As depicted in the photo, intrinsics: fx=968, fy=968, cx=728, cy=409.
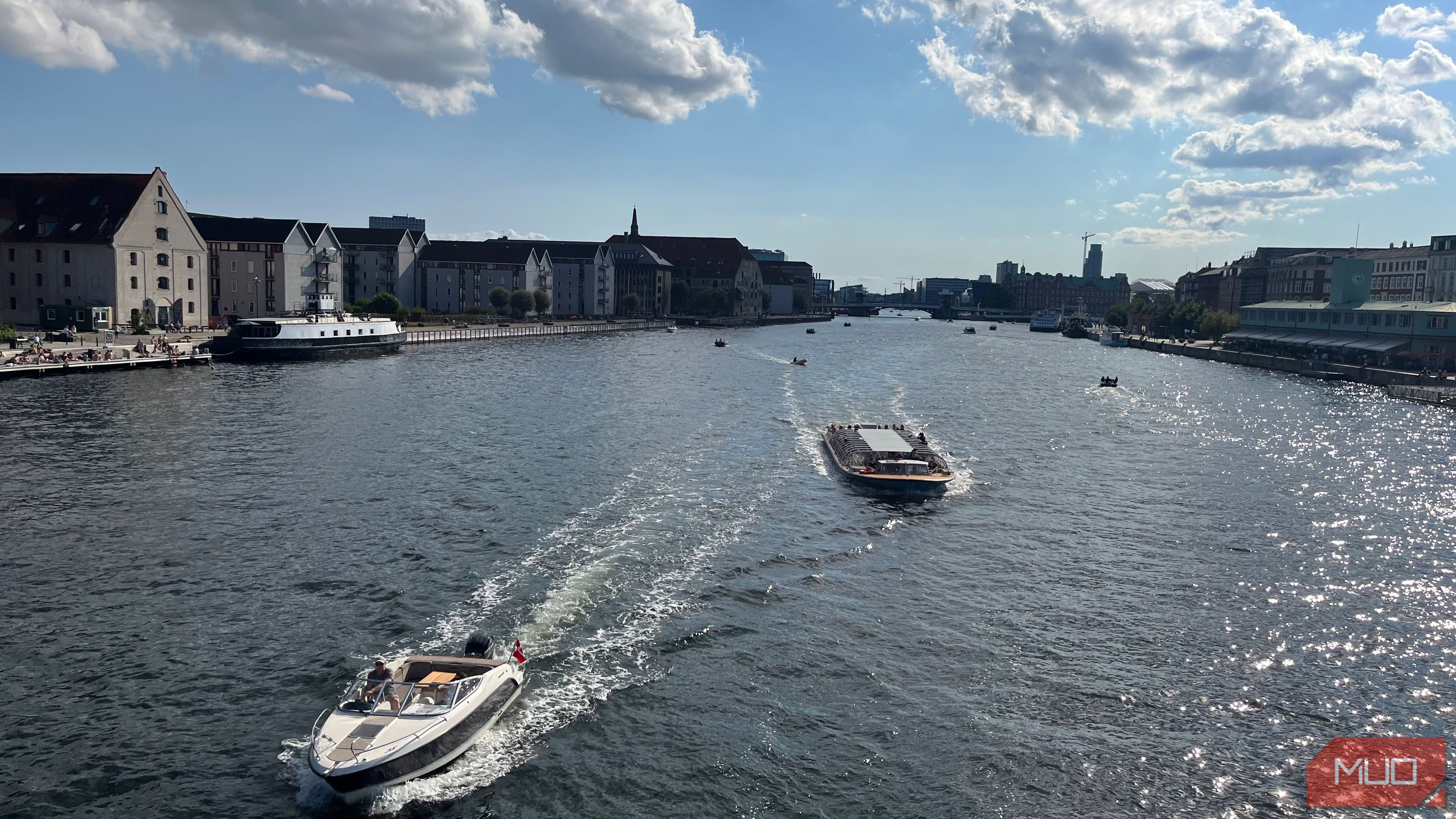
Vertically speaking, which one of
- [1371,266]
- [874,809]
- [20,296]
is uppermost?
[1371,266]

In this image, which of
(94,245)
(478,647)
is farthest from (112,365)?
(478,647)

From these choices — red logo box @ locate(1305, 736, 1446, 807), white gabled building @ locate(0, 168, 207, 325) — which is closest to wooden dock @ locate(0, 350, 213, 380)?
white gabled building @ locate(0, 168, 207, 325)

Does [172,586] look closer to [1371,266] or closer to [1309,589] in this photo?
[1309,589]

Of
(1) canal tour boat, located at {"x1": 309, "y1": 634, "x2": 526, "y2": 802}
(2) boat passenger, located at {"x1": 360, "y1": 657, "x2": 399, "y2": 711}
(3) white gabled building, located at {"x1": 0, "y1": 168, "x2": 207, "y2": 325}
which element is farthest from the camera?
(3) white gabled building, located at {"x1": 0, "y1": 168, "x2": 207, "y2": 325}

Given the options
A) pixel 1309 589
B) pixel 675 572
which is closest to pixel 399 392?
pixel 675 572

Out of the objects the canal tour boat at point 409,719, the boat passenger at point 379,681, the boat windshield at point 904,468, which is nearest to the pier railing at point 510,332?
the boat windshield at point 904,468

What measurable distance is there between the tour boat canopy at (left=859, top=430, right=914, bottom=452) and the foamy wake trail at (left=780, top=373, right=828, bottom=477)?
9.14 ft

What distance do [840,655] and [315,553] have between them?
18734 mm

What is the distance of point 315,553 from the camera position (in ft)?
110

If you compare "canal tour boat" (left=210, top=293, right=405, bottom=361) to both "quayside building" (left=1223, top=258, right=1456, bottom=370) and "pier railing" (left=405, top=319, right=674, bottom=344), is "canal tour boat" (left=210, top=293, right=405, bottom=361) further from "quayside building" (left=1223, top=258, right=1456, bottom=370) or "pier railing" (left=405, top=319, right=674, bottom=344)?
"quayside building" (left=1223, top=258, right=1456, bottom=370)

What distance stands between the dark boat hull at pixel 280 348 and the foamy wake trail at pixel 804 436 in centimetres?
5263

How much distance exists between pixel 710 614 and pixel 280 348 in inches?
3392

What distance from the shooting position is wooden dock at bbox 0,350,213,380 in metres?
75.5

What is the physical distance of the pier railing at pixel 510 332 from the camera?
134750 millimetres
